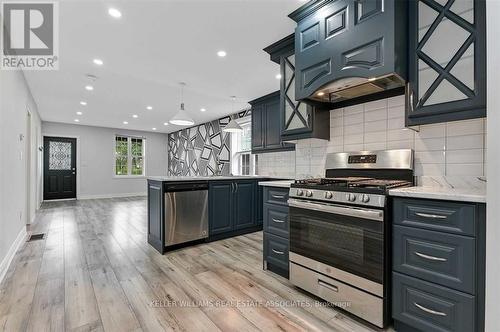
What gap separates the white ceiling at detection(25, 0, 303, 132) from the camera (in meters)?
2.17

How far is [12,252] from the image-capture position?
9.14ft

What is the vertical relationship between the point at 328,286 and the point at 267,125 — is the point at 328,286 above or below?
below

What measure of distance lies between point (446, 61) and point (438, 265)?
4.43 ft

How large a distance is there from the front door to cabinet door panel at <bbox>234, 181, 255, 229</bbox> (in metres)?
7.08

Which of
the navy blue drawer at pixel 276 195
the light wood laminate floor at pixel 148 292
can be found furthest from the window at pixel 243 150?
the navy blue drawer at pixel 276 195

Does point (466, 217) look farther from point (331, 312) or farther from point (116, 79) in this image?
point (116, 79)

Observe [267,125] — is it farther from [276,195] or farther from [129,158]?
[129,158]

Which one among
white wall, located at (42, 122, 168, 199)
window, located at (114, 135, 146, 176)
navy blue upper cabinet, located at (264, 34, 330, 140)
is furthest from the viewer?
window, located at (114, 135, 146, 176)

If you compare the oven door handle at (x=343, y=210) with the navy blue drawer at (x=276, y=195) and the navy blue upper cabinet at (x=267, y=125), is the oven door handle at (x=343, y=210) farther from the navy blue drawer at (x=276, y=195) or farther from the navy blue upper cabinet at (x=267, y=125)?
the navy blue upper cabinet at (x=267, y=125)

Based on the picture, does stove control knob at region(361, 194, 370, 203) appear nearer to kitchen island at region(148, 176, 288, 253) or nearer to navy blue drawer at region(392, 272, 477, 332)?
navy blue drawer at region(392, 272, 477, 332)

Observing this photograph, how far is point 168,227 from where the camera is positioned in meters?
3.05

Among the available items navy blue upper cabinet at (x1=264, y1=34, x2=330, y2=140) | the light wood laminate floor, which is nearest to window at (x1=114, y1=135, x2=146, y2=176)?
the light wood laminate floor

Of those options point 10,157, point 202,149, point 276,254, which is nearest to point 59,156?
point 202,149

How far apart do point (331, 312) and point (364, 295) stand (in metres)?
0.31
